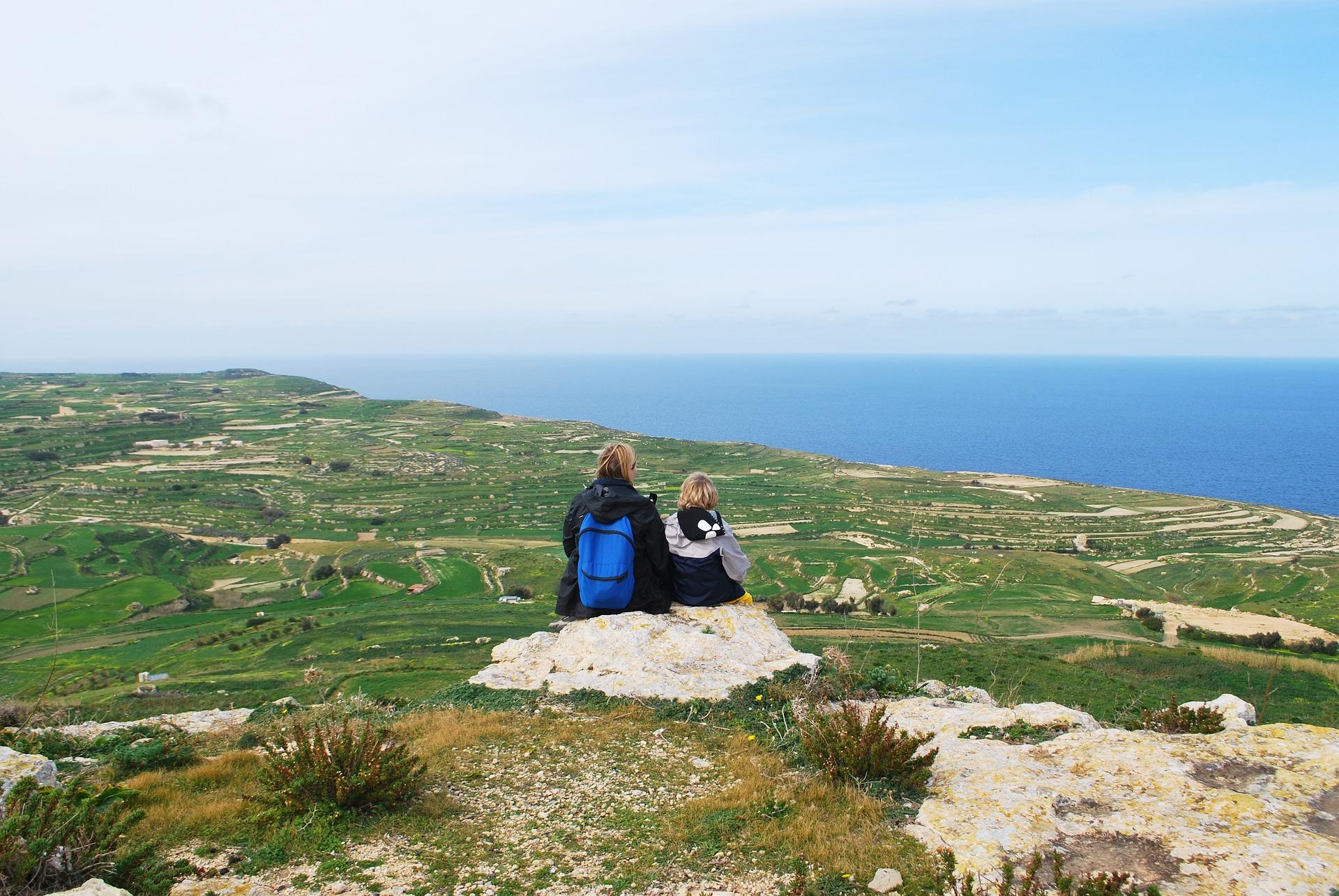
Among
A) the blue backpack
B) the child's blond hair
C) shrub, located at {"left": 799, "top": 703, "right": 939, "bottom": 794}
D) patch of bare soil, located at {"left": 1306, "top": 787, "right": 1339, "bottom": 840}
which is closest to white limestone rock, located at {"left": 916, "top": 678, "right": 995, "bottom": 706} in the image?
shrub, located at {"left": 799, "top": 703, "right": 939, "bottom": 794}

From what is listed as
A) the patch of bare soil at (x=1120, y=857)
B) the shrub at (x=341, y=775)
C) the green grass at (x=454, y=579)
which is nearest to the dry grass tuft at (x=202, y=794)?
the shrub at (x=341, y=775)

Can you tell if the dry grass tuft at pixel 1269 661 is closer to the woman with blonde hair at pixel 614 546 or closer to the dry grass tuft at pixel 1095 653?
the dry grass tuft at pixel 1095 653

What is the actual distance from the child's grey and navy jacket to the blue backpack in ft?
2.84

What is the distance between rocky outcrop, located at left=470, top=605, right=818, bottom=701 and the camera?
31.1 ft

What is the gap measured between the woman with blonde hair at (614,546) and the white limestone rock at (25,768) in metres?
5.50

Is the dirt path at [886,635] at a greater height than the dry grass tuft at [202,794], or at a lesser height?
lesser

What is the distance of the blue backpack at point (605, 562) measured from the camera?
9367mm

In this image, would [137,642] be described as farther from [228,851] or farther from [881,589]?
[881,589]

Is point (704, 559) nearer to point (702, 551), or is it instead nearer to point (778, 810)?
point (702, 551)

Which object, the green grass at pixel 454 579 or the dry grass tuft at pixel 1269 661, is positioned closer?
the dry grass tuft at pixel 1269 661

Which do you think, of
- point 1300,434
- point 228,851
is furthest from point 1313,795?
point 1300,434

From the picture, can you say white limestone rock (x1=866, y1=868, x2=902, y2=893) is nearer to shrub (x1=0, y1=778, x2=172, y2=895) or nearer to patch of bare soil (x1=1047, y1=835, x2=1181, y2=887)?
patch of bare soil (x1=1047, y1=835, x2=1181, y2=887)

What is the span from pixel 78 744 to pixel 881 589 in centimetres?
4765

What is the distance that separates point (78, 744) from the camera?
833 centimetres
